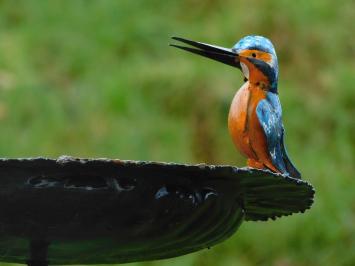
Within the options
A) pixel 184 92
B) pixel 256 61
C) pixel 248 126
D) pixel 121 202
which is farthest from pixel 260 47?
pixel 184 92

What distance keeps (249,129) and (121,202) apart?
31 centimetres

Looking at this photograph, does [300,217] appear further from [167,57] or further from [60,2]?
[60,2]

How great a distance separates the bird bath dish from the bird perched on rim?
0.26ft

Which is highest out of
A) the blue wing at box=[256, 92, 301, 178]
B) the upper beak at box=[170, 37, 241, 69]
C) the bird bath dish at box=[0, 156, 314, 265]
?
the upper beak at box=[170, 37, 241, 69]

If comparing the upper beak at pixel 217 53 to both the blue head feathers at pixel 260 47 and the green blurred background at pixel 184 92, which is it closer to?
the blue head feathers at pixel 260 47

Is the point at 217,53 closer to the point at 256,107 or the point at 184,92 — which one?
the point at 256,107

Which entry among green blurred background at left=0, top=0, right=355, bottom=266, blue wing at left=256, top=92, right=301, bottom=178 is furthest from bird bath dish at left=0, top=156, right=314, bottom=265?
green blurred background at left=0, top=0, right=355, bottom=266

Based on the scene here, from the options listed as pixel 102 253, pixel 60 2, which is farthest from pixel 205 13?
pixel 102 253

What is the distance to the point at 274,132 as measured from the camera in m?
1.92

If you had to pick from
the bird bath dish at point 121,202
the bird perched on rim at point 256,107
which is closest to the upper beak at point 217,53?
the bird perched on rim at point 256,107

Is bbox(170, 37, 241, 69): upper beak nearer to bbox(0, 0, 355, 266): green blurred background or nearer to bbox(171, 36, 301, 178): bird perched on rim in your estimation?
bbox(171, 36, 301, 178): bird perched on rim

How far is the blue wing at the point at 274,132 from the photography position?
1901 mm

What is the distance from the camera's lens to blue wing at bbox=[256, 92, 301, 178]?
1901 mm

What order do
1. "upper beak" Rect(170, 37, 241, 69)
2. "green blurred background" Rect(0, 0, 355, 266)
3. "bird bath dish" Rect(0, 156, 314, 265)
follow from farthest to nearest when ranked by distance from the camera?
1. "green blurred background" Rect(0, 0, 355, 266)
2. "upper beak" Rect(170, 37, 241, 69)
3. "bird bath dish" Rect(0, 156, 314, 265)
